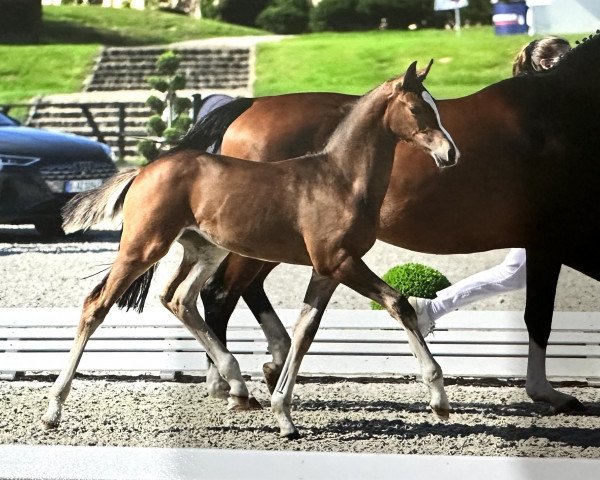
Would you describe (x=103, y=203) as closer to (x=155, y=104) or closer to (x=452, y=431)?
(x=155, y=104)

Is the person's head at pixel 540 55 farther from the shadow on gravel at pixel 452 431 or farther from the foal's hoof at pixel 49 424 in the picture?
the foal's hoof at pixel 49 424

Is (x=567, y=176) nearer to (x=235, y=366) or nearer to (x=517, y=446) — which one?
(x=517, y=446)

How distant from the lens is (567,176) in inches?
178

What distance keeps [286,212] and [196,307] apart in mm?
514

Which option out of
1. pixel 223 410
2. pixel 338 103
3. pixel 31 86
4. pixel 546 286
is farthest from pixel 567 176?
pixel 31 86

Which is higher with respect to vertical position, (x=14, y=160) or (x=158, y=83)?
(x=158, y=83)

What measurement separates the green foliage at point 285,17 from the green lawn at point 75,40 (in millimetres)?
77

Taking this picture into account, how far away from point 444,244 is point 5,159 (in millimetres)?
1846

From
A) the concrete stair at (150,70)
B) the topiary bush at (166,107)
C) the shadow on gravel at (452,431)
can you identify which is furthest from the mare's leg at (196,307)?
the concrete stair at (150,70)

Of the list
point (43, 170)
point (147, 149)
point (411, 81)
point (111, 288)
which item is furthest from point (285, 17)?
point (111, 288)

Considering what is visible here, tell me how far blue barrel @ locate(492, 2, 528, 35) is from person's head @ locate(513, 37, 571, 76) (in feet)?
0.27

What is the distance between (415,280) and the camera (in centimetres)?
498

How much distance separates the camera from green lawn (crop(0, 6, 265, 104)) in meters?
4.82

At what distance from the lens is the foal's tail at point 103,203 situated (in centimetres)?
412
